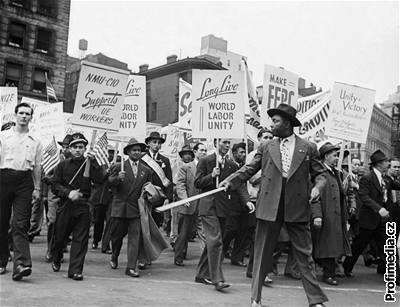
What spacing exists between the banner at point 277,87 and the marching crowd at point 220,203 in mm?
1424

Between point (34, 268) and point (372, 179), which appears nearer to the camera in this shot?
point (34, 268)

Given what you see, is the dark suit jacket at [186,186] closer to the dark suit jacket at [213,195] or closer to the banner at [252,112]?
the dark suit jacket at [213,195]

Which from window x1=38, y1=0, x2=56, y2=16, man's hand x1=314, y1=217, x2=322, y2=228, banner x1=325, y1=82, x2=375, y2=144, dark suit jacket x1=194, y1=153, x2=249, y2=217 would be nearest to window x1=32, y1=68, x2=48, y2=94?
window x1=38, y1=0, x2=56, y2=16

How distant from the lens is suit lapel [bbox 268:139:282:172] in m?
5.52

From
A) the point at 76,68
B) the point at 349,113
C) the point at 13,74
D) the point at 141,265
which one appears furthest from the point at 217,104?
the point at 76,68

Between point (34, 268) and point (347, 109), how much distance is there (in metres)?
6.16

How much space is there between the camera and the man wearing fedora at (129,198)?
291 inches

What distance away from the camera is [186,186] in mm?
9445

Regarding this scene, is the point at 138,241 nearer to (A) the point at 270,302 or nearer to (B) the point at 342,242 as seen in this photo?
(A) the point at 270,302

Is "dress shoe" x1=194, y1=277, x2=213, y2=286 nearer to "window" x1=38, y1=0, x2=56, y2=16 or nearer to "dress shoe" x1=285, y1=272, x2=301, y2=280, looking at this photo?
"dress shoe" x1=285, y1=272, x2=301, y2=280

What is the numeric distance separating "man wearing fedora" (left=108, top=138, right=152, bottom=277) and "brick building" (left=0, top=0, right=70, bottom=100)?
115ft

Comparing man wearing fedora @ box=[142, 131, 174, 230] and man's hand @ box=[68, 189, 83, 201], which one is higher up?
man wearing fedora @ box=[142, 131, 174, 230]

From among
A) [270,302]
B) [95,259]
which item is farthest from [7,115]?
[270,302]

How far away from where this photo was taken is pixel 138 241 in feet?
24.3
